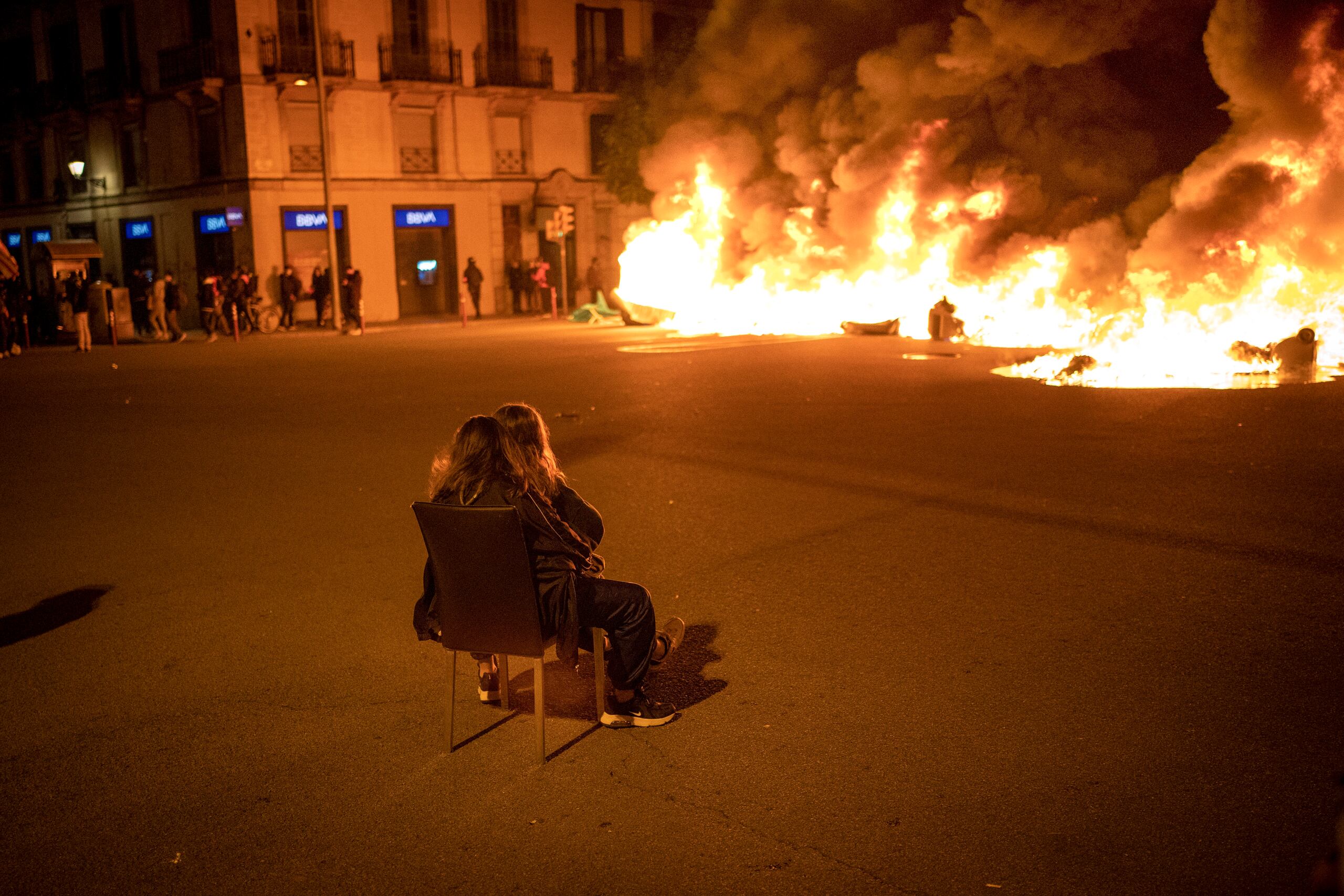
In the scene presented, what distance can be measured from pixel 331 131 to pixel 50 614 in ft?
97.8

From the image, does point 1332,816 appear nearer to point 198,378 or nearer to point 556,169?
point 198,378

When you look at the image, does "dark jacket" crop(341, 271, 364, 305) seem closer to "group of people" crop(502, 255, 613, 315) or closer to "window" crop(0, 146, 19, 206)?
"group of people" crop(502, 255, 613, 315)

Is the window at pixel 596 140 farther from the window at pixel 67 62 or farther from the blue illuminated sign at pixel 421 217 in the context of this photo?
the window at pixel 67 62

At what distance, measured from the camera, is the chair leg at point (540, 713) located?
171 inches

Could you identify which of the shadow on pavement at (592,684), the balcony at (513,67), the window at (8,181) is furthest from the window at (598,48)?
the shadow on pavement at (592,684)

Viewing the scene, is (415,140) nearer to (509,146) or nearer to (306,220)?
(509,146)

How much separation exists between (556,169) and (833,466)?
29524 millimetres

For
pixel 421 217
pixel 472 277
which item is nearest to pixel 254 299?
pixel 472 277

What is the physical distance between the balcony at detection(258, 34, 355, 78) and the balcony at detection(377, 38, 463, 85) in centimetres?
98

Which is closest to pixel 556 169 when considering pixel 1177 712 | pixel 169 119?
pixel 169 119

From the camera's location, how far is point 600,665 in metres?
4.66

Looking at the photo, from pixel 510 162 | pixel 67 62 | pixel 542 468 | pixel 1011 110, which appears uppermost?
pixel 67 62

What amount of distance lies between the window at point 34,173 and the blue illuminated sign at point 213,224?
1102 centimetres

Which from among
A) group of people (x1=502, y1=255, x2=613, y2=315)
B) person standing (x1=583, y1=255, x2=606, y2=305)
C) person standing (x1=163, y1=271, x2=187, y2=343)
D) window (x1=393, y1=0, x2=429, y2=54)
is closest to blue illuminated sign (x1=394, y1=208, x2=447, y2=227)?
group of people (x1=502, y1=255, x2=613, y2=315)
